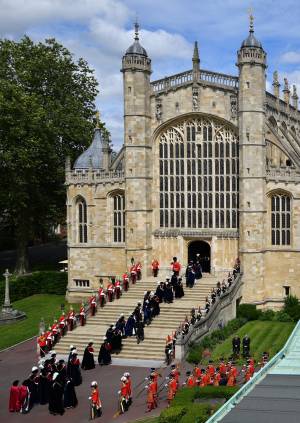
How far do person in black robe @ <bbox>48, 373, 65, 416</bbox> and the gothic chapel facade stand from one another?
1894 centimetres

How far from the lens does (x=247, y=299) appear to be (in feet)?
132

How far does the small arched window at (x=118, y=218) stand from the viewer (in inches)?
1737

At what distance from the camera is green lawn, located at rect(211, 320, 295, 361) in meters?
31.1

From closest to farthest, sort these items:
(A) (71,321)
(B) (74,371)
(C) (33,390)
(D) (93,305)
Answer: (C) (33,390)
(B) (74,371)
(A) (71,321)
(D) (93,305)

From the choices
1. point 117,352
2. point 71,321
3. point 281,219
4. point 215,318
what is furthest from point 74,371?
point 281,219

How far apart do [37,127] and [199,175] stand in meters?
15.0

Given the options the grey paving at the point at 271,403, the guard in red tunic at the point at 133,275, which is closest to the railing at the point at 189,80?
the guard in red tunic at the point at 133,275

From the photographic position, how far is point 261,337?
33969 millimetres

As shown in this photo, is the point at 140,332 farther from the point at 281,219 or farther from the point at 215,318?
the point at 281,219

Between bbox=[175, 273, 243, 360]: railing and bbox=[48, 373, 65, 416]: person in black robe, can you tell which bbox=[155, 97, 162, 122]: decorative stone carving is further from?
bbox=[48, 373, 65, 416]: person in black robe

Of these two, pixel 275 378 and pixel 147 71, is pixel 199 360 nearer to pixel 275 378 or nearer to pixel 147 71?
pixel 275 378

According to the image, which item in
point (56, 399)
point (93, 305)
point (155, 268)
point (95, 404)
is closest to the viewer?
point (95, 404)

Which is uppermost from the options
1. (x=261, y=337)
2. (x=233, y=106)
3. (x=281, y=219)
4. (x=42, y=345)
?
(x=233, y=106)

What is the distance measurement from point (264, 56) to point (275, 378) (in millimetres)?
28018
